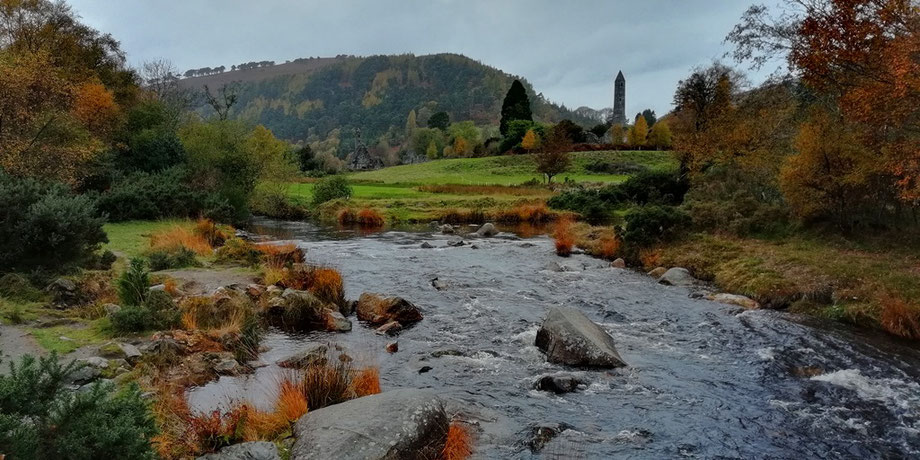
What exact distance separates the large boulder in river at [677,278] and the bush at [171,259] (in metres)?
17.3

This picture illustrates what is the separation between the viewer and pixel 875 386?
10.9 metres

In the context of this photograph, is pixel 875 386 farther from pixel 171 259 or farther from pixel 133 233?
pixel 133 233

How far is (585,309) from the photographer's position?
17.4m

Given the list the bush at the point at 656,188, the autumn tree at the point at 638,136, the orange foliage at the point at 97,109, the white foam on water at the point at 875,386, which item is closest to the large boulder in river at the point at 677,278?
the white foam on water at the point at 875,386

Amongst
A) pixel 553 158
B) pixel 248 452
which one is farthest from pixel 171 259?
pixel 553 158

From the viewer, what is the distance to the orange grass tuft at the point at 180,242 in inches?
836

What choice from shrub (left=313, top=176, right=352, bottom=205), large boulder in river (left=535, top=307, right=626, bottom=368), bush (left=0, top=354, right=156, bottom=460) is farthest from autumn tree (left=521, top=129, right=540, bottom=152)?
bush (left=0, top=354, right=156, bottom=460)

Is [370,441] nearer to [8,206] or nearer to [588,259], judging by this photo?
[8,206]

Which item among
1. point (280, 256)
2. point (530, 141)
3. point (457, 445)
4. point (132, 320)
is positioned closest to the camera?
point (457, 445)

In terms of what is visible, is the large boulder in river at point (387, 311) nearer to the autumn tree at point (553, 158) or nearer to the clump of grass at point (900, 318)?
the clump of grass at point (900, 318)

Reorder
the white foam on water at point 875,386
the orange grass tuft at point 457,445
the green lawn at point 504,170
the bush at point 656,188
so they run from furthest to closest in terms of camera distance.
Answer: the green lawn at point 504,170
the bush at point 656,188
the white foam on water at point 875,386
the orange grass tuft at point 457,445

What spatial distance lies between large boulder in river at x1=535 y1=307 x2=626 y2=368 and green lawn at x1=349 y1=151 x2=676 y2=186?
55.2 metres

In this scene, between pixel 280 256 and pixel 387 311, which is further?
pixel 280 256

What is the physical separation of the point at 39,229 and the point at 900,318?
22.4 meters
